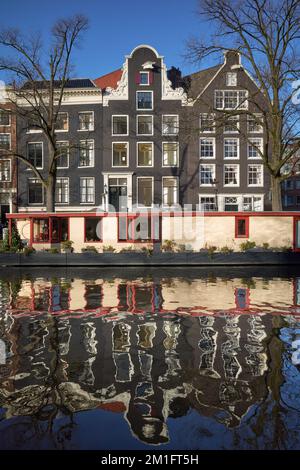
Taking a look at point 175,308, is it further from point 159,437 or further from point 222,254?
point 222,254

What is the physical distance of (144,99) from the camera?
33.8 metres

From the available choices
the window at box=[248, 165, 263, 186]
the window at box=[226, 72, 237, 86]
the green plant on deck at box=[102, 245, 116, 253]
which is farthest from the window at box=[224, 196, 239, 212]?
the green plant on deck at box=[102, 245, 116, 253]

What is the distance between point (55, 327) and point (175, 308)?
326 centimetres

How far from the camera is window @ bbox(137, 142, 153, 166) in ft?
110

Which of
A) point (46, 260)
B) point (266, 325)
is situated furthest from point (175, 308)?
point (46, 260)

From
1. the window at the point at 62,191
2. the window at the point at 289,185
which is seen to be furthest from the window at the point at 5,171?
the window at the point at 289,185

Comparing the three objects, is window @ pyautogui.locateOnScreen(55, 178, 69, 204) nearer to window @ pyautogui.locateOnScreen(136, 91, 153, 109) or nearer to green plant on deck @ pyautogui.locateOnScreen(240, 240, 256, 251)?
window @ pyautogui.locateOnScreen(136, 91, 153, 109)

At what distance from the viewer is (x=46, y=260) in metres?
20.1

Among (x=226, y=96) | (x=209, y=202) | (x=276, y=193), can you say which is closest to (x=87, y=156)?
(x=209, y=202)

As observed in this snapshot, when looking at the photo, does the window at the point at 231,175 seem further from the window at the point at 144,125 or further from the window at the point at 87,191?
the window at the point at 87,191

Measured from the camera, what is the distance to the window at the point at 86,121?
1348 inches

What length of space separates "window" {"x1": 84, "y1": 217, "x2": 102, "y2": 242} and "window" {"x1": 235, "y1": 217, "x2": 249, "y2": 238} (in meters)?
7.70

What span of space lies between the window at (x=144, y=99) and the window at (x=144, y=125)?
38.1 inches
